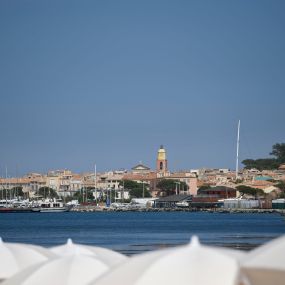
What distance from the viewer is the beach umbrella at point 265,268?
1349 centimetres

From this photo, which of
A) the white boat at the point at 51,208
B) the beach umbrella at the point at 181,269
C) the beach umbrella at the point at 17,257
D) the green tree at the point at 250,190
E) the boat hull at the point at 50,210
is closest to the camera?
the beach umbrella at the point at 181,269

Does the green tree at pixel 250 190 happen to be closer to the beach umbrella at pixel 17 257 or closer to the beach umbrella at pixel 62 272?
the beach umbrella at pixel 17 257

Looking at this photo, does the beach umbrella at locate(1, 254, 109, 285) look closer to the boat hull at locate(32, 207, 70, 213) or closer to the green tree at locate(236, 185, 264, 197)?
the green tree at locate(236, 185, 264, 197)

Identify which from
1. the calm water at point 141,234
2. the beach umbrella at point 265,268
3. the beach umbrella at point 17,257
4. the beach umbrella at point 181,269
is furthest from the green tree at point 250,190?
the beach umbrella at point 265,268

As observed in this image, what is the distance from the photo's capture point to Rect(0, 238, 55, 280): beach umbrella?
731 inches

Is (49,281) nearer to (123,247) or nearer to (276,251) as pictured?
(276,251)

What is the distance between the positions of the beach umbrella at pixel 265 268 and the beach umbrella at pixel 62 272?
11.6 ft

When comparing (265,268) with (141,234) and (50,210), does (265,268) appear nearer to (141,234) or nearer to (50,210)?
(141,234)

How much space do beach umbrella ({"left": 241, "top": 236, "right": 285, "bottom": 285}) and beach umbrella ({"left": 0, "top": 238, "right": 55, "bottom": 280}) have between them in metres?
5.82

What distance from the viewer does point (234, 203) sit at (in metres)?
159

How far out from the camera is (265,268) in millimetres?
13539

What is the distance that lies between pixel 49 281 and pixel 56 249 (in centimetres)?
382

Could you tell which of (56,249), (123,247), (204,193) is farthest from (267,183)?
(56,249)

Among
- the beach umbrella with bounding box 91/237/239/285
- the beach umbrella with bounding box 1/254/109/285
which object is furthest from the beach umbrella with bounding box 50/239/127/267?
the beach umbrella with bounding box 91/237/239/285
